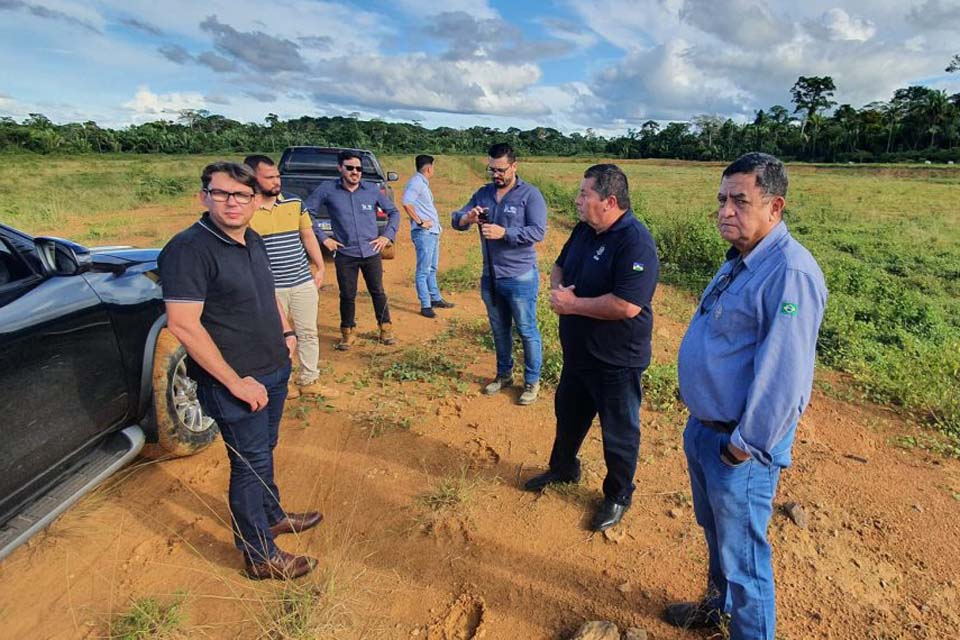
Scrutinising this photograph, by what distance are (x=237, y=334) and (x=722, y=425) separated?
189cm

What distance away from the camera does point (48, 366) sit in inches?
95.3

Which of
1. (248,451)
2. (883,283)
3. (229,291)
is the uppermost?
(229,291)

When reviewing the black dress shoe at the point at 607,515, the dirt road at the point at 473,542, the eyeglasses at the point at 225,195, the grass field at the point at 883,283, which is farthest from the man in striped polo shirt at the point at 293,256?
the grass field at the point at 883,283

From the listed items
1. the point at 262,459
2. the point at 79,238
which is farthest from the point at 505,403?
the point at 79,238

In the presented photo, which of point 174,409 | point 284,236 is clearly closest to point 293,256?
point 284,236

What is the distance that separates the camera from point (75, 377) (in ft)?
8.41

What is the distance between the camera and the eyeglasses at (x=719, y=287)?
1793mm

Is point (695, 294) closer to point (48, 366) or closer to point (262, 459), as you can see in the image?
point (262, 459)

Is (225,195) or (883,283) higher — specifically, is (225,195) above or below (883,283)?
above

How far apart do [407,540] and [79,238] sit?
11527 millimetres

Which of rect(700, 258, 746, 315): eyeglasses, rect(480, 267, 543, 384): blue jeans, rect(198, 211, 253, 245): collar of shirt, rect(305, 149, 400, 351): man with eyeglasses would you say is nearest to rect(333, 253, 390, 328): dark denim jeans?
rect(305, 149, 400, 351): man with eyeglasses

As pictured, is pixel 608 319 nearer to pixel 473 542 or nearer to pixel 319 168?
pixel 473 542

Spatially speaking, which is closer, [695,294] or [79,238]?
[695,294]

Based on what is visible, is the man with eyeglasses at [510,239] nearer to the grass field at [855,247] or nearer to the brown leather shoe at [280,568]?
the grass field at [855,247]
